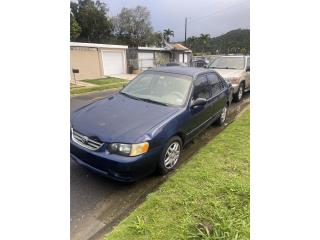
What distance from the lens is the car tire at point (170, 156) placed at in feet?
10.6

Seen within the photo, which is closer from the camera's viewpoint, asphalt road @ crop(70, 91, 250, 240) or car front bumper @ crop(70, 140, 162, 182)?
asphalt road @ crop(70, 91, 250, 240)

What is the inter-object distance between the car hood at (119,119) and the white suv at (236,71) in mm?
4755

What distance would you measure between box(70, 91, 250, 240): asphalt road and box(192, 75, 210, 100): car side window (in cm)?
157

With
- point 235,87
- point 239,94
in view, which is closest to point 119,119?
point 235,87

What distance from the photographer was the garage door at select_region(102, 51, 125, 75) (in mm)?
19534

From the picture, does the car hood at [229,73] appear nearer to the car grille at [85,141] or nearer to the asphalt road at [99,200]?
the asphalt road at [99,200]

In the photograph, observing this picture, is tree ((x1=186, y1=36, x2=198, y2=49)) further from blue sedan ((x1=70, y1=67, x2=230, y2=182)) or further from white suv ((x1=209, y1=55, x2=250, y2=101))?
blue sedan ((x1=70, y1=67, x2=230, y2=182))

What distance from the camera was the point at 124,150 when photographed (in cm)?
279

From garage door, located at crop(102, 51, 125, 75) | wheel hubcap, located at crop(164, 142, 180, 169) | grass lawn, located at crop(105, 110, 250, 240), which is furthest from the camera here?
garage door, located at crop(102, 51, 125, 75)

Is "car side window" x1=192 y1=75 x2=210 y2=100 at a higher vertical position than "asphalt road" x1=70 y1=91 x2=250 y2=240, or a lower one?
higher

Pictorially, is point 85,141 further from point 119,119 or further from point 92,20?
point 92,20

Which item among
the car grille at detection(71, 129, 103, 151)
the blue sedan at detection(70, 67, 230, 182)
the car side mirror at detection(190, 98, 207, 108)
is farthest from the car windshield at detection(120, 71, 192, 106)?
the car grille at detection(71, 129, 103, 151)

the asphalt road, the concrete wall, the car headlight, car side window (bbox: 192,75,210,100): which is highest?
the concrete wall

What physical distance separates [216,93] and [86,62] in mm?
14647
